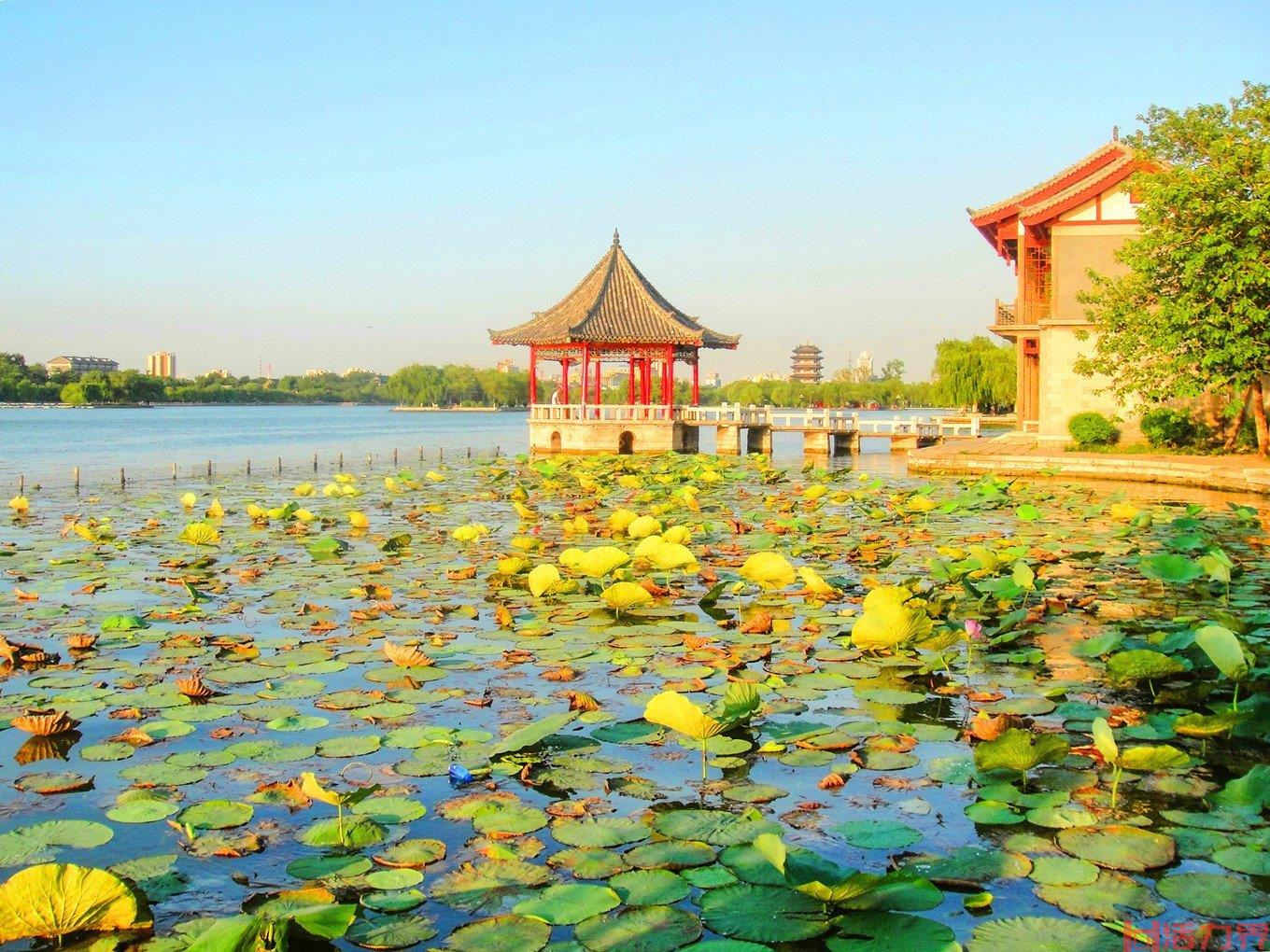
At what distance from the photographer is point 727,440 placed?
1136 inches

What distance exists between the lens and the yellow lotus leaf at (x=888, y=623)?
4.81 metres

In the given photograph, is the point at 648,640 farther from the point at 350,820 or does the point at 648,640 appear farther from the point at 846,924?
the point at 846,924

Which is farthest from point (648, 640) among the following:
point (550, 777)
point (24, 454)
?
point (24, 454)

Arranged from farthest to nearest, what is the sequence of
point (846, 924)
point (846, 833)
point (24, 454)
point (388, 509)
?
point (24, 454) → point (388, 509) → point (846, 833) → point (846, 924)

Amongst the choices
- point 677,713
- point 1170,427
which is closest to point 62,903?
point 677,713

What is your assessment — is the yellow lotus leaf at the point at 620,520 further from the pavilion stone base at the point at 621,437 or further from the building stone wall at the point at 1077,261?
the pavilion stone base at the point at 621,437

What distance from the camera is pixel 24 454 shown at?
33438 mm

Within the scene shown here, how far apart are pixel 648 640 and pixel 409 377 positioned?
123916mm

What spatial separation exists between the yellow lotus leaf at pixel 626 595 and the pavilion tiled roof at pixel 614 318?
20755 millimetres

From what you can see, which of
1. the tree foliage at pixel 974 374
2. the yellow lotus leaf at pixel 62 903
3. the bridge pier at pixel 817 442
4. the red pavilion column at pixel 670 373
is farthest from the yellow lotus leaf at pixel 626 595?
the tree foliage at pixel 974 374

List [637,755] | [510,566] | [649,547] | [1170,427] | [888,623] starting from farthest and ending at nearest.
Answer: [1170,427] → [510,566] → [649,547] → [888,623] → [637,755]

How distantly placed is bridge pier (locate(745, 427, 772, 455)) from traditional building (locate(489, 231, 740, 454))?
5.29 ft

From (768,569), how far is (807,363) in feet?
503

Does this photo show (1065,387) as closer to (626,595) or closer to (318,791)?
(626,595)
